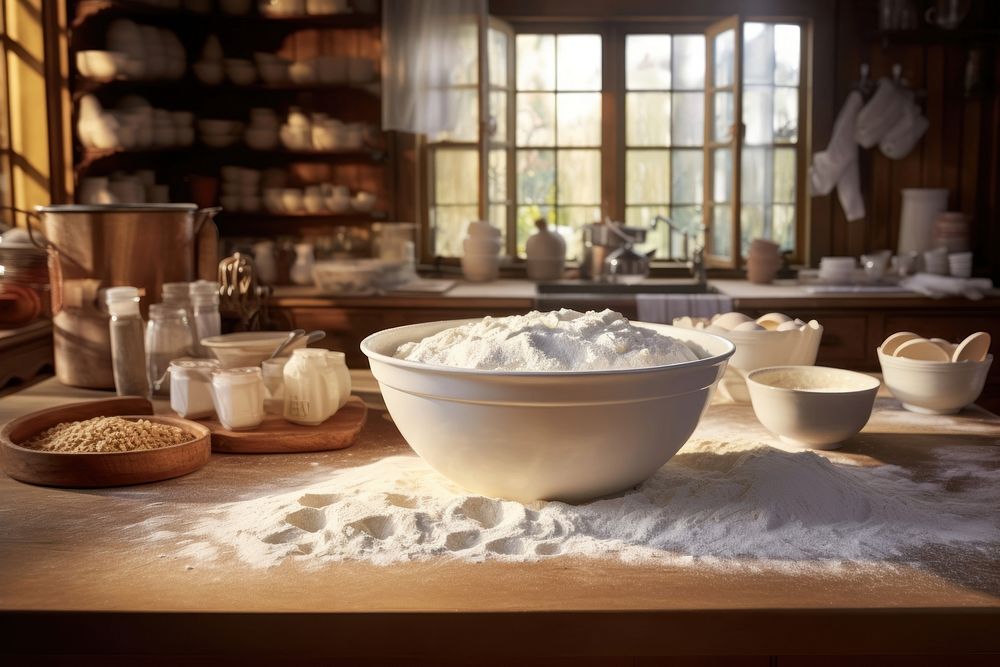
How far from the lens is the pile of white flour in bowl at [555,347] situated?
119 centimetres

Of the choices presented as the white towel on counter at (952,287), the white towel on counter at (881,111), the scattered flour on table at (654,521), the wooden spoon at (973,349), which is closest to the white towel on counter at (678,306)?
the white towel on counter at (952,287)

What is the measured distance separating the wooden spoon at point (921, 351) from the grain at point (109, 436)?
1145mm

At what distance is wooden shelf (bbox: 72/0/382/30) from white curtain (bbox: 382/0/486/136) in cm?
12

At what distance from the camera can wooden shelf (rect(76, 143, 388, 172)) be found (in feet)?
14.7

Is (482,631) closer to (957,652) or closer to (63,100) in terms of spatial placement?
(957,652)

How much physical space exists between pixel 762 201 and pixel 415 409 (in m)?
3.67

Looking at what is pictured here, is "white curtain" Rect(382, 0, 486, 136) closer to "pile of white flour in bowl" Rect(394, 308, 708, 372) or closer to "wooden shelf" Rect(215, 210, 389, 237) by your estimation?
"wooden shelf" Rect(215, 210, 389, 237)

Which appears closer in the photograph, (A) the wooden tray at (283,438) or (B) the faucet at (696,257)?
(A) the wooden tray at (283,438)

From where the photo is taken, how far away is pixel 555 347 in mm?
1226

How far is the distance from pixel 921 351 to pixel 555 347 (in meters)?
0.82

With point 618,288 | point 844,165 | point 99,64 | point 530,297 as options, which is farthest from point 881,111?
point 99,64

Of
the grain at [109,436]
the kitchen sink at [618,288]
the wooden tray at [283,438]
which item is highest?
the kitchen sink at [618,288]

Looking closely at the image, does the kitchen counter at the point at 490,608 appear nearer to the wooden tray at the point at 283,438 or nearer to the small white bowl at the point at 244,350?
the wooden tray at the point at 283,438

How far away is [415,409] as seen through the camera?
4.00 ft
